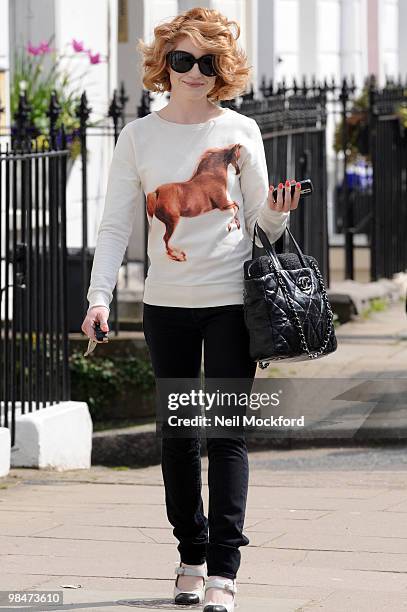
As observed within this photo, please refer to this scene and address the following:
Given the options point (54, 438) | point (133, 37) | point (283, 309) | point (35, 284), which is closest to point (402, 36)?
point (133, 37)

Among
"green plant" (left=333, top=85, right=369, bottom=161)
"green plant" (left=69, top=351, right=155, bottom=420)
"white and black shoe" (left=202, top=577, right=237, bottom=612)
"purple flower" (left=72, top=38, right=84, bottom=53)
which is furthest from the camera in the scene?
"green plant" (left=333, top=85, right=369, bottom=161)

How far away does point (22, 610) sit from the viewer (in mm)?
4570

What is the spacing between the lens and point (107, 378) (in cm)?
944

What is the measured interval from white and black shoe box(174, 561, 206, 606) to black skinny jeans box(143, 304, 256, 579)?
0.03m

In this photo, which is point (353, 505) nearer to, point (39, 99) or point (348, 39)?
point (39, 99)

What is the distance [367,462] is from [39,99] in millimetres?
4367

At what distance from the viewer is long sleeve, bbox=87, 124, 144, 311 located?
4.66 m

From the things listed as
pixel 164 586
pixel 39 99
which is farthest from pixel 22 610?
pixel 39 99

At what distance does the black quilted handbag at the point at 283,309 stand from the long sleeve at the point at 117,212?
1.37 feet

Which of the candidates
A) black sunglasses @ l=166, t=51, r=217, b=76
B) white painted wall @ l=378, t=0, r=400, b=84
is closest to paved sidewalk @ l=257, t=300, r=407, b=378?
black sunglasses @ l=166, t=51, r=217, b=76

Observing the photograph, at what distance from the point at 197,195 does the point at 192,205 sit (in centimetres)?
3

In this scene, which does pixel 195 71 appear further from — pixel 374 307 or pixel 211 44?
pixel 374 307

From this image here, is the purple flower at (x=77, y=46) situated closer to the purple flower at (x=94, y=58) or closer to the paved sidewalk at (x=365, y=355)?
the purple flower at (x=94, y=58)

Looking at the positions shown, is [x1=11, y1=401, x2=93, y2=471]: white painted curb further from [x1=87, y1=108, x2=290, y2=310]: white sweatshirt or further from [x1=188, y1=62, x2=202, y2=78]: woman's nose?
[x1=188, y1=62, x2=202, y2=78]: woman's nose
